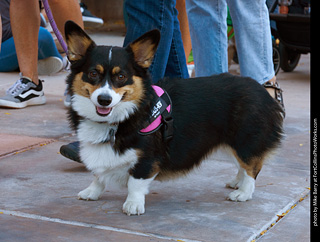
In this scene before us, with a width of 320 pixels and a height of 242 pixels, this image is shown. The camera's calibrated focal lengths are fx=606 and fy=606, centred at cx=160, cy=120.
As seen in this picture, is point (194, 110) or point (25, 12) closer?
point (194, 110)

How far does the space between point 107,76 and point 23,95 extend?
8.33 ft

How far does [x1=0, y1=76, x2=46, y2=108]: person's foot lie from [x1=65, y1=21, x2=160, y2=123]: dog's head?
2266 mm

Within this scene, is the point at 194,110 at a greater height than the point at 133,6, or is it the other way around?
the point at 133,6

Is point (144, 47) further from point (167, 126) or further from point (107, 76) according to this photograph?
point (167, 126)

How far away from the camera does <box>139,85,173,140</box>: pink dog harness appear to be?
3.00m

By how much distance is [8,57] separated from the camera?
258 inches

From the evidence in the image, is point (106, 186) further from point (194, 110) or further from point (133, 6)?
point (133, 6)

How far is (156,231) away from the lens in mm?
2730

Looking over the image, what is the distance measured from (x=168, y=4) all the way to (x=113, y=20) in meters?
8.88

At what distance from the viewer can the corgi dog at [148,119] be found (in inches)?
114

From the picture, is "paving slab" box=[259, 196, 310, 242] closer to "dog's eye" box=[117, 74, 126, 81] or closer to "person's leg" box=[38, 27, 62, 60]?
"dog's eye" box=[117, 74, 126, 81]

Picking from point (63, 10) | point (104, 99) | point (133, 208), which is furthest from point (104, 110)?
point (63, 10)

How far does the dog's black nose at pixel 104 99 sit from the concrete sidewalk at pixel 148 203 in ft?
1.82

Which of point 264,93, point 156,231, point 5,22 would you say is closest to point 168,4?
point 264,93
